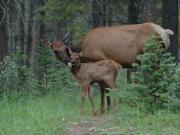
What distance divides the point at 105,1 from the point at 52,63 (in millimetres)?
2800

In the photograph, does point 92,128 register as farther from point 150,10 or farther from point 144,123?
point 150,10

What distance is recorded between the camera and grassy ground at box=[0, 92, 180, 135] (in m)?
8.14

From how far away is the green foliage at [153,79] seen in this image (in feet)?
30.7

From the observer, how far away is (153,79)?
945 cm

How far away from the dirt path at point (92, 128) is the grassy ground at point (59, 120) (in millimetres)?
76

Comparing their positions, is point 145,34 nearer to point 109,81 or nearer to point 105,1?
point 109,81

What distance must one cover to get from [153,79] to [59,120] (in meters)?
1.88

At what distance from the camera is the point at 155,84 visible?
944 cm

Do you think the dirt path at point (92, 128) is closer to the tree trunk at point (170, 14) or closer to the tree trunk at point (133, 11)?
the tree trunk at point (170, 14)

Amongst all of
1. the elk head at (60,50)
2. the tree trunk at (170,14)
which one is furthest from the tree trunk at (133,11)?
the elk head at (60,50)

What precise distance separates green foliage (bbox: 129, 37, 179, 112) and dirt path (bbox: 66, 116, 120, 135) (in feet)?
2.64

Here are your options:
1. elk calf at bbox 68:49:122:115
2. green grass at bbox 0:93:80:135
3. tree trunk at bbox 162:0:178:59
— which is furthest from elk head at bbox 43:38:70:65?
tree trunk at bbox 162:0:178:59

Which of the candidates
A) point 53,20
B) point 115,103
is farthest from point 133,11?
point 115,103

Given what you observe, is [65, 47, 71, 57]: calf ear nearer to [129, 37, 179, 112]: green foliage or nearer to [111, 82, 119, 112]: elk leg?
[111, 82, 119, 112]: elk leg
